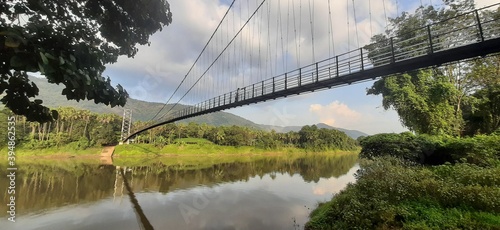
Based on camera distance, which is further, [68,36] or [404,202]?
[404,202]

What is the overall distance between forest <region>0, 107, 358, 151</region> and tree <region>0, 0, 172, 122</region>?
167 ft

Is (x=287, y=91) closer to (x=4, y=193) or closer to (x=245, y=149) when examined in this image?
(x=4, y=193)

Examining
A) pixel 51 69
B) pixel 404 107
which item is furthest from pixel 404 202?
pixel 404 107

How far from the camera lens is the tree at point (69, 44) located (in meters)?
2.11

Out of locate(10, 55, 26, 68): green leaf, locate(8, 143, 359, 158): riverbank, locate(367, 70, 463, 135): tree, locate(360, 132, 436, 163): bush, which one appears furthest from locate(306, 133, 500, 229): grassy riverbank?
locate(8, 143, 359, 158): riverbank

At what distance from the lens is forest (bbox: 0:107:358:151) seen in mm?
53688

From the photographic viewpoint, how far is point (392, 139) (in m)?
17.5

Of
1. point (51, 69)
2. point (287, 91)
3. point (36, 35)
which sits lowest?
point (51, 69)

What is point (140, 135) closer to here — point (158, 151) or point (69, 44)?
point (158, 151)

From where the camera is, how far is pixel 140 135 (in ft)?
228

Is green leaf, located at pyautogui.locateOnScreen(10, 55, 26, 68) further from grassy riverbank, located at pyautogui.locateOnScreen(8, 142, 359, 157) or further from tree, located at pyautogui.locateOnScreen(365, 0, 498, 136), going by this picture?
grassy riverbank, located at pyautogui.locateOnScreen(8, 142, 359, 157)

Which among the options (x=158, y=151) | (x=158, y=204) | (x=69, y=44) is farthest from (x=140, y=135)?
(x=69, y=44)

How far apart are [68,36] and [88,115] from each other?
73119 mm

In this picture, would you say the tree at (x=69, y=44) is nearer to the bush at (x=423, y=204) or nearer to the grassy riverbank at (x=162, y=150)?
the bush at (x=423, y=204)
